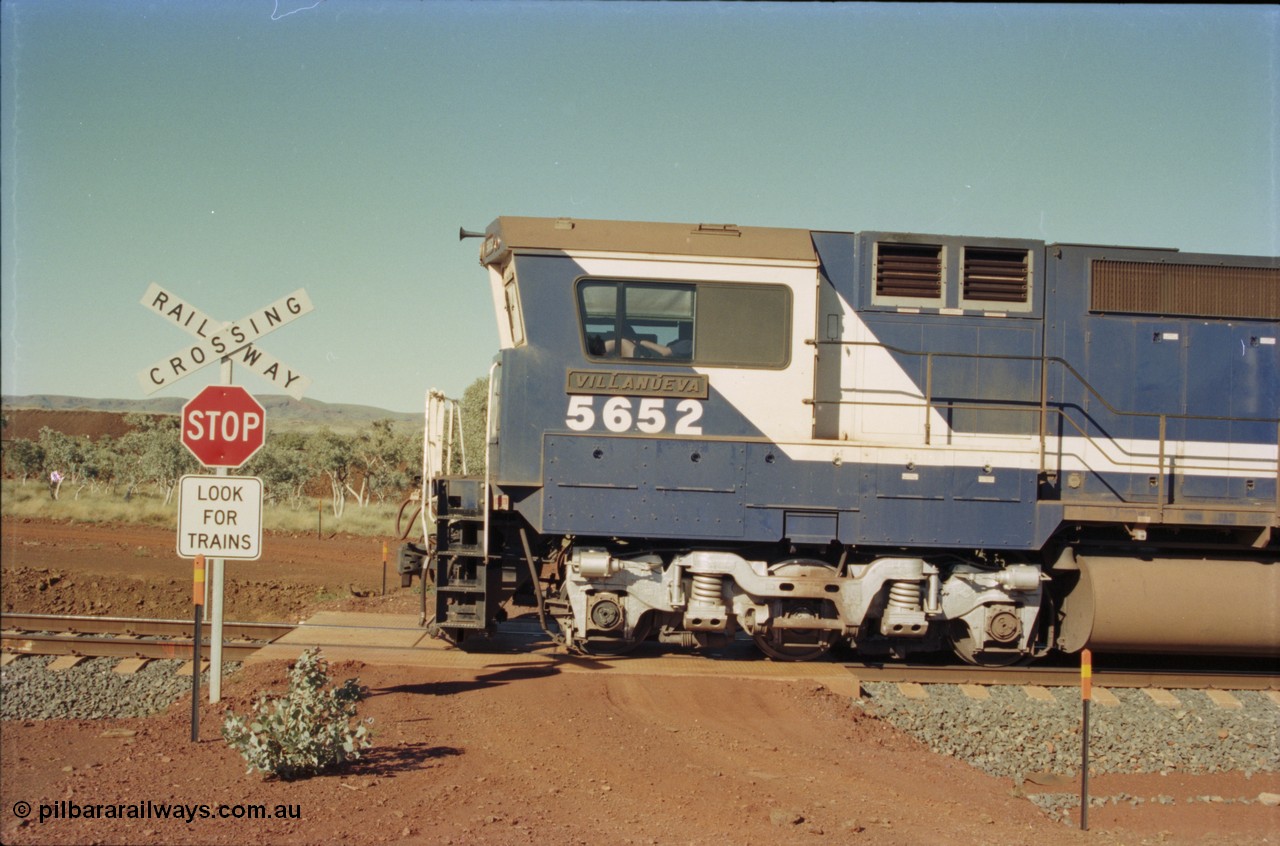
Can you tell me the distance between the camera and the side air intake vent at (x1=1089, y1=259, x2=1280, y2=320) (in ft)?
33.7

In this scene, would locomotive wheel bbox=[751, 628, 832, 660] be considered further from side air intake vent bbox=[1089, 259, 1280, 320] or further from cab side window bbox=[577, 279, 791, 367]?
side air intake vent bbox=[1089, 259, 1280, 320]

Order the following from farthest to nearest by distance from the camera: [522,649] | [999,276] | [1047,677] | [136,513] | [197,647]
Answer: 1. [136,513]
2. [522,649]
3. [999,276]
4. [1047,677]
5. [197,647]

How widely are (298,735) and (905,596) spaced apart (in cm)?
597

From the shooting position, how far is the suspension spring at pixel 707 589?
962 centimetres

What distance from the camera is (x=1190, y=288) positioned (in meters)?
10.4

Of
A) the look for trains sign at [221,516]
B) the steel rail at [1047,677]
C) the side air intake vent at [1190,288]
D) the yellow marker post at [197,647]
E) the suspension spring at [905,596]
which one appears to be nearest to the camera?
the yellow marker post at [197,647]

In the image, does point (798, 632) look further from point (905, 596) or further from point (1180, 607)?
point (1180, 607)

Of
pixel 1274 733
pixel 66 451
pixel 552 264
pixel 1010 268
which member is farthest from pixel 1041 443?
pixel 66 451

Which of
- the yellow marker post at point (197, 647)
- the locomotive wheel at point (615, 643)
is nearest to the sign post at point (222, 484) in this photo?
the yellow marker post at point (197, 647)

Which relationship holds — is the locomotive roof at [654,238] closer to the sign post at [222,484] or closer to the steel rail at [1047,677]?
the sign post at [222,484]

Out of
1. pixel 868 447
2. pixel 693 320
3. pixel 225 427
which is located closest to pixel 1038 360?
pixel 868 447

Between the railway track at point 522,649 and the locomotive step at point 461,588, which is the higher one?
the locomotive step at point 461,588

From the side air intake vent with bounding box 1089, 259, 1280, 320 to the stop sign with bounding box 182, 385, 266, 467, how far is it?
8.35 m

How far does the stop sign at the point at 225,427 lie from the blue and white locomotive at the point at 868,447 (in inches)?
92.9
